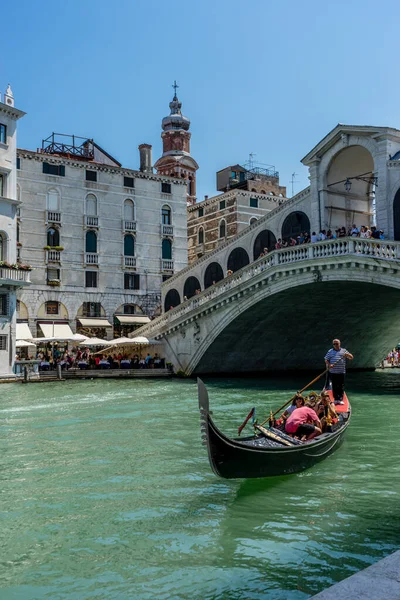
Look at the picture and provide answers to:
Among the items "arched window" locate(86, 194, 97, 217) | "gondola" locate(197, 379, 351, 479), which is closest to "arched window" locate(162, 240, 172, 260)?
"arched window" locate(86, 194, 97, 217)

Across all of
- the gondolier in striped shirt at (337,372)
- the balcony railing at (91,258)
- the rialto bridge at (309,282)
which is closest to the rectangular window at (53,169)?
the balcony railing at (91,258)

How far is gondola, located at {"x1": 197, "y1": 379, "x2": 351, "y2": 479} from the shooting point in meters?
6.53

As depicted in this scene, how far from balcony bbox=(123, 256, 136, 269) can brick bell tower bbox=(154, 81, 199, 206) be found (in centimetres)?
1633

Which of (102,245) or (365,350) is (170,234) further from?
(365,350)

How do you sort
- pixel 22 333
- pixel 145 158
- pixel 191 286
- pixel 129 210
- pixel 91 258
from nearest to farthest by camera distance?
1. pixel 22 333
2. pixel 191 286
3. pixel 91 258
4. pixel 129 210
5. pixel 145 158

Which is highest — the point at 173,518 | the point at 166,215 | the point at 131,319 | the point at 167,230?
the point at 166,215

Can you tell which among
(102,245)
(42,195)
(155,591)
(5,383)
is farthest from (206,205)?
(155,591)

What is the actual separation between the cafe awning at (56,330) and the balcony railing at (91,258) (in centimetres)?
323

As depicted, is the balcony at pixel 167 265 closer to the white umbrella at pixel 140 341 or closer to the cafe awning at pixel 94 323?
the cafe awning at pixel 94 323

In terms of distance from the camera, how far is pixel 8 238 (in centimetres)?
2178

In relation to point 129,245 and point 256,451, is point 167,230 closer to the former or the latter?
point 129,245

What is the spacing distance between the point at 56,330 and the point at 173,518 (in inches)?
880

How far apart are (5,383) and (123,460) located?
12837 millimetres

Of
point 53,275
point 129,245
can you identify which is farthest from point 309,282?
point 53,275
